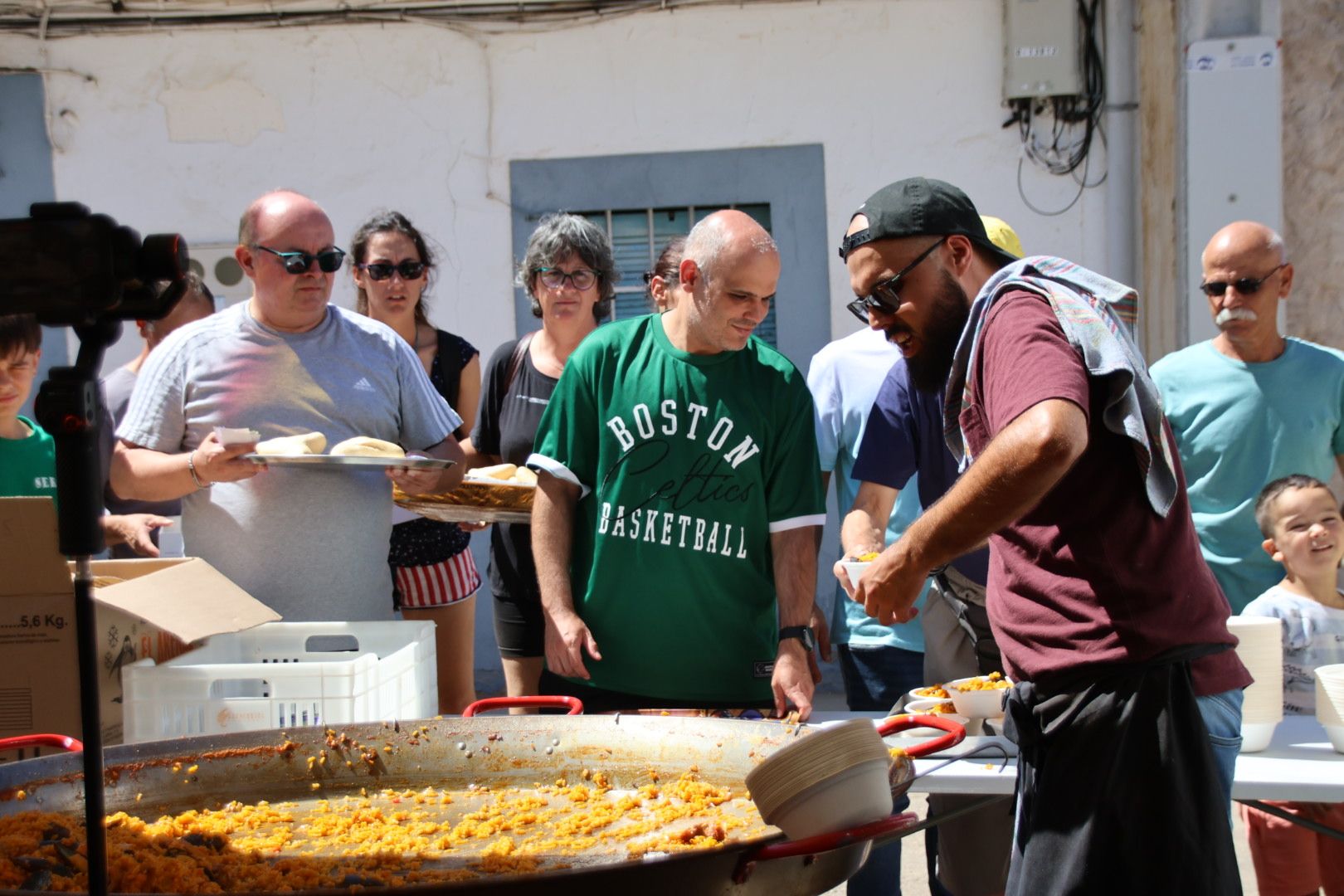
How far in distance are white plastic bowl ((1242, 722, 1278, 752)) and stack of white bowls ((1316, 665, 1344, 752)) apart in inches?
4.1

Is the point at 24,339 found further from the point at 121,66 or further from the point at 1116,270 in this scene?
the point at 1116,270

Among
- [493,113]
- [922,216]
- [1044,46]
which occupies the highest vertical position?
[1044,46]

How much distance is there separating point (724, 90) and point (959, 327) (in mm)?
4340

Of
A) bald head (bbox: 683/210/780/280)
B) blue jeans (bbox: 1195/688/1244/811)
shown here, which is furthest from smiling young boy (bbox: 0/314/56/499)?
blue jeans (bbox: 1195/688/1244/811)

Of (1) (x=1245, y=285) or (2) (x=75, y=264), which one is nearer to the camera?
(2) (x=75, y=264)

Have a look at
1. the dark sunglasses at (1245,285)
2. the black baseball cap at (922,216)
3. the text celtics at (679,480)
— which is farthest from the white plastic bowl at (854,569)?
the dark sunglasses at (1245,285)

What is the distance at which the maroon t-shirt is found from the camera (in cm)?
196

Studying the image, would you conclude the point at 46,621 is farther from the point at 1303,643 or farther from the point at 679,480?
the point at 1303,643

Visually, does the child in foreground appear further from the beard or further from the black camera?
the black camera

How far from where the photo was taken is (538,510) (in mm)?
Result: 3195

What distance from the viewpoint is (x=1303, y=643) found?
3316 millimetres

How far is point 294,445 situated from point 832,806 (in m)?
1.93

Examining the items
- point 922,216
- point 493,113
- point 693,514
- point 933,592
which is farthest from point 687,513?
point 493,113

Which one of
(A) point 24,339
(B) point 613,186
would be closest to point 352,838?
(A) point 24,339
